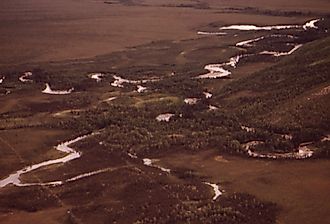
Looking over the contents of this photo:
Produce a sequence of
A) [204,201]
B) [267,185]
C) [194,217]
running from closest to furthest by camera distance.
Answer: [194,217], [204,201], [267,185]

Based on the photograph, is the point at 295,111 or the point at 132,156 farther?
the point at 295,111

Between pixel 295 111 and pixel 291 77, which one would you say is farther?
pixel 291 77

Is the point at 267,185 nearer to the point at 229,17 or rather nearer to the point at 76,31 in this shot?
the point at 76,31

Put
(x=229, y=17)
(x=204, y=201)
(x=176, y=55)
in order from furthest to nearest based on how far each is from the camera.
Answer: (x=229, y=17) → (x=176, y=55) → (x=204, y=201)

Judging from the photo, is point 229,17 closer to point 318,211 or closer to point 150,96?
point 150,96

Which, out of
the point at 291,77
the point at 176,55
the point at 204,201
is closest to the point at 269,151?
the point at 204,201

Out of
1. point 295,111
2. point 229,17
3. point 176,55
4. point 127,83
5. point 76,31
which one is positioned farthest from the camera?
point 229,17

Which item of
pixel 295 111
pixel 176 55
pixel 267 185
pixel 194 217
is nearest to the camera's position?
pixel 194 217

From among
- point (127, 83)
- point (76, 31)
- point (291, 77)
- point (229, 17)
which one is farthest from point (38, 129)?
point (229, 17)

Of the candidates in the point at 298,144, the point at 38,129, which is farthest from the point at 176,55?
the point at 298,144
